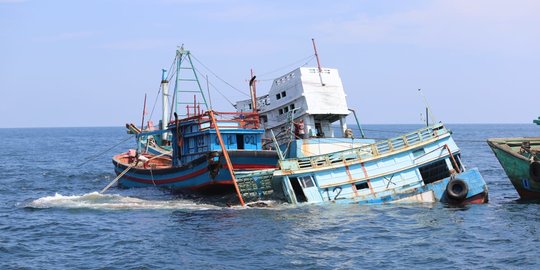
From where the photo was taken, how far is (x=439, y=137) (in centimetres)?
2956

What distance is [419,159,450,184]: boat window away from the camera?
97.9 feet

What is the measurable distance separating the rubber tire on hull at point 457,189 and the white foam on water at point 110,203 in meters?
10.8

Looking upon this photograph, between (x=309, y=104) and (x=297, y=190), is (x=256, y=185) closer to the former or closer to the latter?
(x=297, y=190)

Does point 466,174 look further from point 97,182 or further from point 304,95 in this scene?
Answer: point 97,182

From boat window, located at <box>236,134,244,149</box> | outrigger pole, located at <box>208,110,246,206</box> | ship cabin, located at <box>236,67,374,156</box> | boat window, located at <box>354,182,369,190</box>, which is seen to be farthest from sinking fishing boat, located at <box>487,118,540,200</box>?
boat window, located at <box>236,134,244,149</box>

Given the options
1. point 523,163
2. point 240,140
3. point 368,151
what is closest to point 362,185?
point 368,151

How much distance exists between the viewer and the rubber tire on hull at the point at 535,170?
3064 centimetres

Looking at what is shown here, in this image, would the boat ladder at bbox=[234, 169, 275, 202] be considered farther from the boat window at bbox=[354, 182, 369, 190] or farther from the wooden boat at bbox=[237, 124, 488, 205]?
the boat window at bbox=[354, 182, 369, 190]

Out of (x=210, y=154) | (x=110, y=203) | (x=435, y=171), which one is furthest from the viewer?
(x=210, y=154)

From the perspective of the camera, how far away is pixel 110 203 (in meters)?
32.8

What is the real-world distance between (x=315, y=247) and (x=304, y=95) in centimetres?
1838

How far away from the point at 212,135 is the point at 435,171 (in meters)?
12.7

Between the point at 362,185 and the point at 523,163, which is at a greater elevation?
the point at 523,163

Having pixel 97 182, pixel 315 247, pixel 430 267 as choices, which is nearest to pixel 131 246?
pixel 315 247
